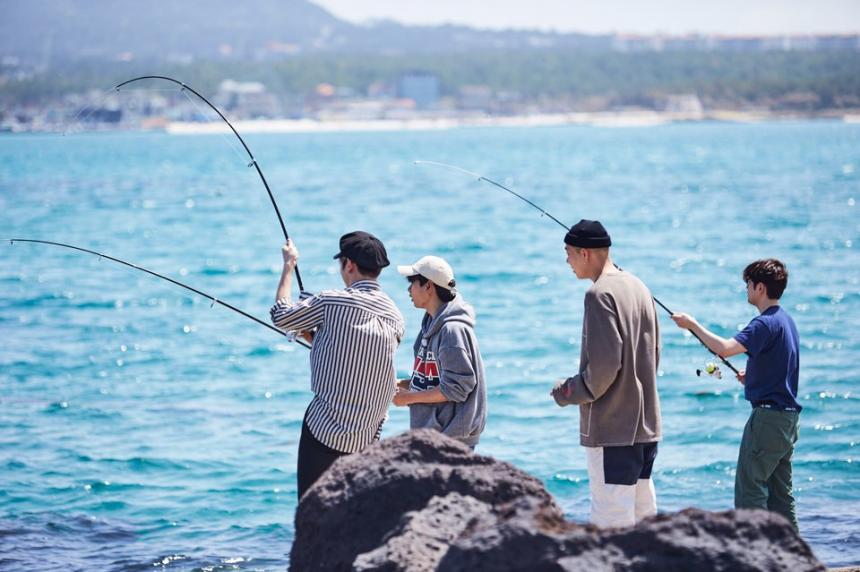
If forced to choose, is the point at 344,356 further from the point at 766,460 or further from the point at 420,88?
the point at 420,88

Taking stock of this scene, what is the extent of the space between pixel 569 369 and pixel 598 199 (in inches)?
990

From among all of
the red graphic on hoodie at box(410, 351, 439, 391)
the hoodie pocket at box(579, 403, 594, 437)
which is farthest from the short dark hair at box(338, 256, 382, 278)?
the hoodie pocket at box(579, 403, 594, 437)

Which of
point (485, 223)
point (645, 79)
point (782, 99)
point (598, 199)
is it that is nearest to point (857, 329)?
point (485, 223)

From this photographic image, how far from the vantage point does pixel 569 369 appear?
44.2 ft

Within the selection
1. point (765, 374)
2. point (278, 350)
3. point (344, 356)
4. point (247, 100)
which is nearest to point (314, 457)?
point (344, 356)

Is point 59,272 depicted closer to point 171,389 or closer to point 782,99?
point 171,389

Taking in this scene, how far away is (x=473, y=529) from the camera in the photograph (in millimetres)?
3236

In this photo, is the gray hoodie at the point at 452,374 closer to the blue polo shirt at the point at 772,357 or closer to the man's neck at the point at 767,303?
the blue polo shirt at the point at 772,357

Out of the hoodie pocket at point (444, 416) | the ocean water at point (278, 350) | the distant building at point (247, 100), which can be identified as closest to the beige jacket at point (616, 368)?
the hoodie pocket at point (444, 416)

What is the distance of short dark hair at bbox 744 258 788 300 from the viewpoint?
478 cm

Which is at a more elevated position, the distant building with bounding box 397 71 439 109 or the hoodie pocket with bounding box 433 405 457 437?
the distant building with bounding box 397 71 439 109

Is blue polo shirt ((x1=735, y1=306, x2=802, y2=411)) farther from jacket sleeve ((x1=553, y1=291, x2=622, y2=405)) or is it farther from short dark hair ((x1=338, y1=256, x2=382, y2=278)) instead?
short dark hair ((x1=338, y1=256, x2=382, y2=278))

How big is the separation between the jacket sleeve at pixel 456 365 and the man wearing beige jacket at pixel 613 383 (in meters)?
0.41

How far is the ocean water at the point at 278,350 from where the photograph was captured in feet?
26.1
